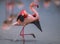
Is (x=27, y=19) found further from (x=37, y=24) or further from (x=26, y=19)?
(x=37, y=24)

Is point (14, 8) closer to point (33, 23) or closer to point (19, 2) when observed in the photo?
Answer: point (19, 2)

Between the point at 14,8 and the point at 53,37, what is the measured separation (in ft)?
1.58

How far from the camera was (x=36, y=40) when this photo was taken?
173 centimetres

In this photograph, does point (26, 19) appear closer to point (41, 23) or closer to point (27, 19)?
point (27, 19)

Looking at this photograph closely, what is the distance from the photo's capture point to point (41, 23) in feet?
5.75

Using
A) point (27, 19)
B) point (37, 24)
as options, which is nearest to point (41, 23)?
point (37, 24)

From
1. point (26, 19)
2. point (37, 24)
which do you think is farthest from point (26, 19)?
point (37, 24)

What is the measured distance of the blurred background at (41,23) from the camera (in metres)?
1.74

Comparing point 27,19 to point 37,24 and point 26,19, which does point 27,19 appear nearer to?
point 26,19

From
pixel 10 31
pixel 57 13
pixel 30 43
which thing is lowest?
pixel 30 43

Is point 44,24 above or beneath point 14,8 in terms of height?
beneath

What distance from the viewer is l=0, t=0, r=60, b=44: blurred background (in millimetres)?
1736

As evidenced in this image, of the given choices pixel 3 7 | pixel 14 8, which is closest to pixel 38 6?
pixel 14 8

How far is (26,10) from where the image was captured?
1.74 metres
